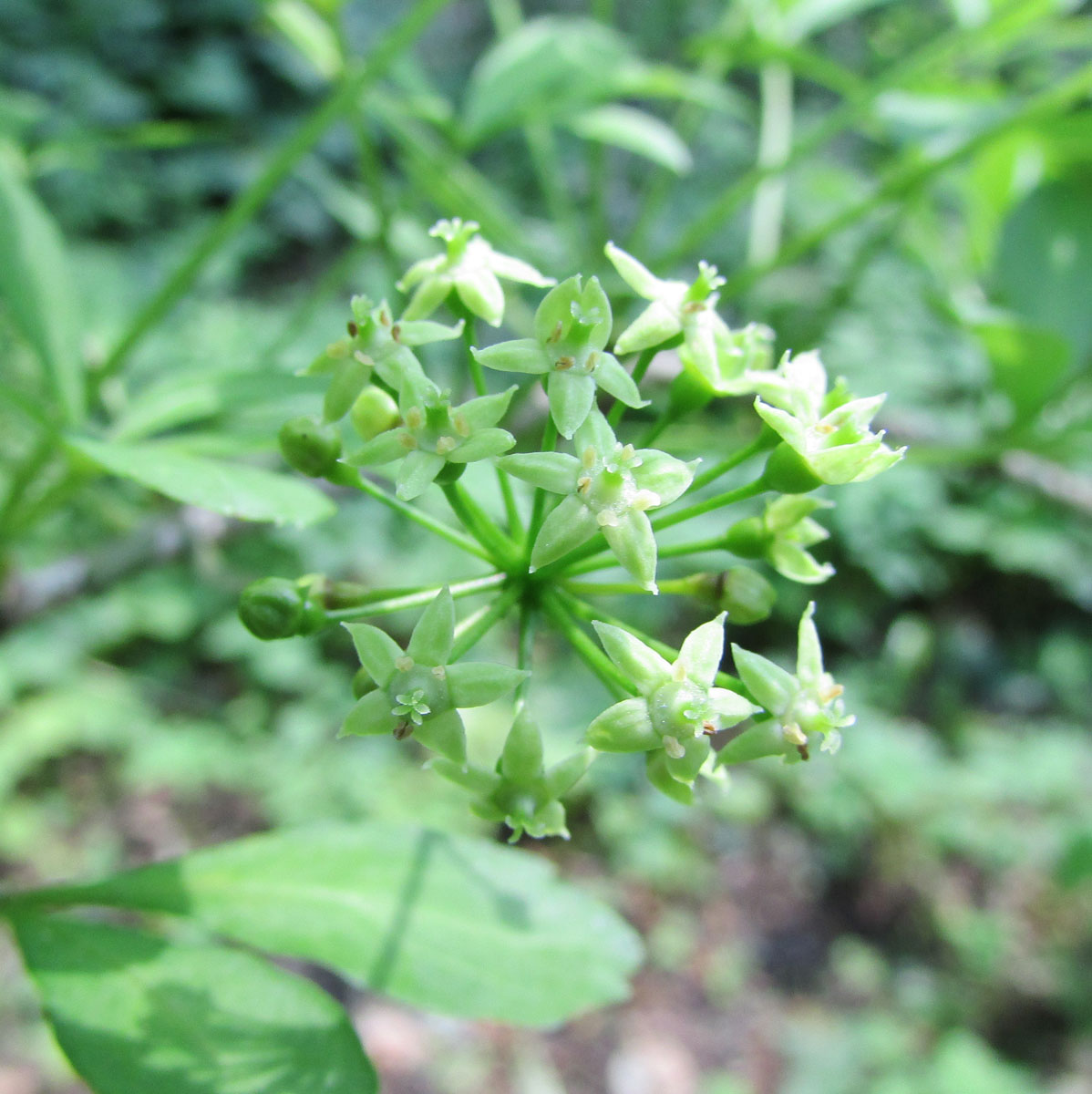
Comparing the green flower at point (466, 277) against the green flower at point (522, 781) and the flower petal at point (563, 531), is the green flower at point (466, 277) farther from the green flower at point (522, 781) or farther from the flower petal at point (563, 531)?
the green flower at point (522, 781)

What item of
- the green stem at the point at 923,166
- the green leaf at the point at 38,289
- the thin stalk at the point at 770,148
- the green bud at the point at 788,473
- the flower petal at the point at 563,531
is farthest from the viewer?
the thin stalk at the point at 770,148

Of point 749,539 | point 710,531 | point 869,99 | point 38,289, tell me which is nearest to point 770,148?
point 869,99

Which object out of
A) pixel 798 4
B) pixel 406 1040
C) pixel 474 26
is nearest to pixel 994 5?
pixel 798 4

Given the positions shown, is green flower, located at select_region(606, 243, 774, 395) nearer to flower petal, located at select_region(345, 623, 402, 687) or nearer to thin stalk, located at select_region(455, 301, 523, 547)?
thin stalk, located at select_region(455, 301, 523, 547)

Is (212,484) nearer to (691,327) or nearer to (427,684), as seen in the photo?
(427,684)

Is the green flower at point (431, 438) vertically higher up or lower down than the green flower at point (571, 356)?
lower down

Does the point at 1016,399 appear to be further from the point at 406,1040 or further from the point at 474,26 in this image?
the point at 474,26

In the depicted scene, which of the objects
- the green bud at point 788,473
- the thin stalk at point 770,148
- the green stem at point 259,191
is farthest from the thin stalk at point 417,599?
the thin stalk at point 770,148

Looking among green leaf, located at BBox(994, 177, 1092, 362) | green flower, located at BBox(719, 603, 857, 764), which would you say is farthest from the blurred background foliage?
green flower, located at BBox(719, 603, 857, 764)
